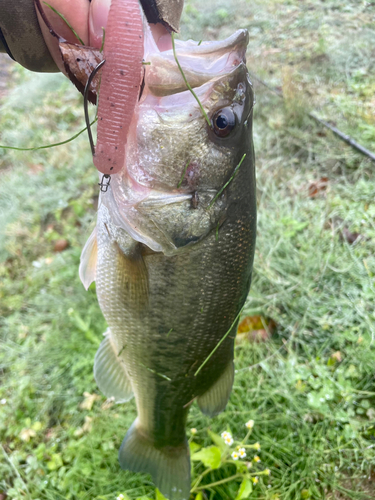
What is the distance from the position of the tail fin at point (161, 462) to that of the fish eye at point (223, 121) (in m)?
1.52

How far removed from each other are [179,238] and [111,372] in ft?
2.98

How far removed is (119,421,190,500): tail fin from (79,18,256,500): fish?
0.03 ft

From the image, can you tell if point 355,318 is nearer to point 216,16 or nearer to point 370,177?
point 370,177

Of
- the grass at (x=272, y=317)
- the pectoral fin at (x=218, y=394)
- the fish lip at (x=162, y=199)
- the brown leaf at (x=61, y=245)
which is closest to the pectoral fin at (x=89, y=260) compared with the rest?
the grass at (x=272, y=317)

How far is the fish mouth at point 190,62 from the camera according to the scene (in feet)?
3.38

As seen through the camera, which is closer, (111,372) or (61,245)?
(111,372)

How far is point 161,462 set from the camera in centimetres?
182

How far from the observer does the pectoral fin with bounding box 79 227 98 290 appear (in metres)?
1.52

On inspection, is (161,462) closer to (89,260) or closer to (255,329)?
(89,260)

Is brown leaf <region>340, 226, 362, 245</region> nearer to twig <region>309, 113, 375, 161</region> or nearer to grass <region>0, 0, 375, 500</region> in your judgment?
grass <region>0, 0, 375, 500</region>

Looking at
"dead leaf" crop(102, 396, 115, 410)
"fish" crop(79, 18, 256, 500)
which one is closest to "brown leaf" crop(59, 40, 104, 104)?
"fish" crop(79, 18, 256, 500)

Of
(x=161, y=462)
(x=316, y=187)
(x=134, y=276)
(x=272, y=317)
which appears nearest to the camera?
(x=134, y=276)

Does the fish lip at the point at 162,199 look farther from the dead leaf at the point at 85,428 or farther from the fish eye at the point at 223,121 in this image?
the dead leaf at the point at 85,428

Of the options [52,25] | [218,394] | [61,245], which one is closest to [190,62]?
[52,25]
